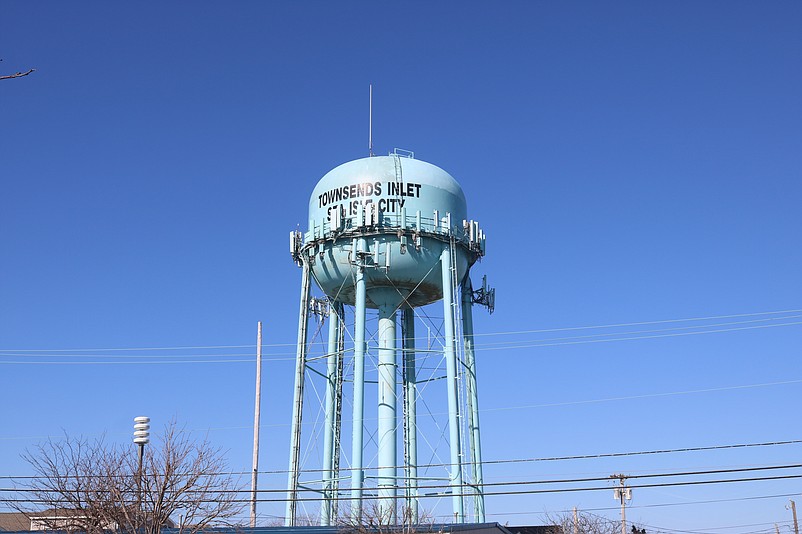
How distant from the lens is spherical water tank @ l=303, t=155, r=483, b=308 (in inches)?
1414

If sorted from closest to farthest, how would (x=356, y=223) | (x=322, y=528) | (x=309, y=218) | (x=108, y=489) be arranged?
1. (x=108, y=489)
2. (x=322, y=528)
3. (x=356, y=223)
4. (x=309, y=218)

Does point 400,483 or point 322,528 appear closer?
point 322,528

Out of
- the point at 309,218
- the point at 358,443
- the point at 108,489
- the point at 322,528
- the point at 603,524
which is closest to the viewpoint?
the point at 108,489

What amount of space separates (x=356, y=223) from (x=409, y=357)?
6416mm

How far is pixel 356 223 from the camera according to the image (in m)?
36.1

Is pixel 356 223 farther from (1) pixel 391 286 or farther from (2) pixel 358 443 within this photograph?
(2) pixel 358 443

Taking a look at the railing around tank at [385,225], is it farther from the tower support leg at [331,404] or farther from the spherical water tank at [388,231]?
the tower support leg at [331,404]

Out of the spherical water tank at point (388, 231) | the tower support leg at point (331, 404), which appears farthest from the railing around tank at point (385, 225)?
the tower support leg at point (331, 404)

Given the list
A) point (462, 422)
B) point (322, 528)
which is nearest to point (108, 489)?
point (322, 528)

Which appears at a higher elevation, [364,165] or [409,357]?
[364,165]

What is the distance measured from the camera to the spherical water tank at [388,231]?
118ft

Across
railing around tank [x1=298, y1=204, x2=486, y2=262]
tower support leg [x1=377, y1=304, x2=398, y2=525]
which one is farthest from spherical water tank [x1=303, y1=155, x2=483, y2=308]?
tower support leg [x1=377, y1=304, x2=398, y2=525]

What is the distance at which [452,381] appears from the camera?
3425 cm

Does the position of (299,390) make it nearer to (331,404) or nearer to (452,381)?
(331,404)
